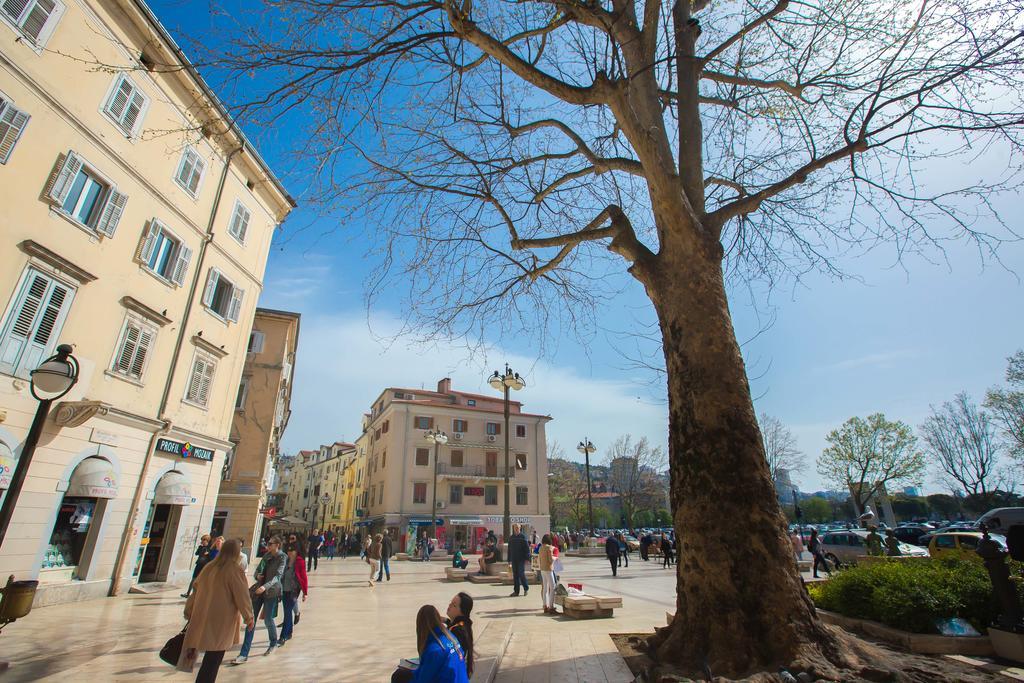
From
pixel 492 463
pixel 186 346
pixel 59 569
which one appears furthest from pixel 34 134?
pixel 492 463

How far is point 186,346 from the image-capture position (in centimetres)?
1373

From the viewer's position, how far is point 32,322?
30.6 ft

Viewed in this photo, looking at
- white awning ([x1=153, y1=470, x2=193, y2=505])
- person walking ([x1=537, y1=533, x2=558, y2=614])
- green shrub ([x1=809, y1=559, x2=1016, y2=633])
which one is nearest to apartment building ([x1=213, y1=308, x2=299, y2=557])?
white awning ([x1=153, y1=470, x2=193, y2=505])

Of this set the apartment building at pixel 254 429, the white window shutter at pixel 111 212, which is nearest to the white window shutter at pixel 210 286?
the white window shutter at pixel 111 212

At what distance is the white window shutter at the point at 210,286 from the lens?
1461 cm

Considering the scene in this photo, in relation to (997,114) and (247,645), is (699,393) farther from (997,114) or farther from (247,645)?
(247,645)

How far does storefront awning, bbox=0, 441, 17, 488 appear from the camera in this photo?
846 centimetres

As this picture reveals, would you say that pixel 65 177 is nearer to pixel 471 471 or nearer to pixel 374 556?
pixel 374 556

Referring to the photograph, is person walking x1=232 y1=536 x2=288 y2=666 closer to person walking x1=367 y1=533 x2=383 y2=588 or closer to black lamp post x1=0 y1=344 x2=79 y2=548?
black lamp post x1=0 y1=344 x2=79 y2=548

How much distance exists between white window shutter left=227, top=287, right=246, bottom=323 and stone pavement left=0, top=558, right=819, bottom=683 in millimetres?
8231

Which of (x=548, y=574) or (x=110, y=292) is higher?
(x=110, y=292)

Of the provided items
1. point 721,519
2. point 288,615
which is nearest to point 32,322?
point 288,615

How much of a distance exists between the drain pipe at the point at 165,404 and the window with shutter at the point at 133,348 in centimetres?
96

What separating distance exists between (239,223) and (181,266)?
354 centimetres
